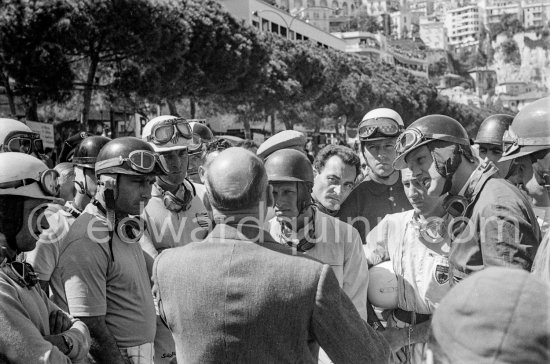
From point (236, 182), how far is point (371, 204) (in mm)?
2947

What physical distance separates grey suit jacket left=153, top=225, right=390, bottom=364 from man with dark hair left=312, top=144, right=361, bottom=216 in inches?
99.1

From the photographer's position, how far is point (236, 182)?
3186 mm

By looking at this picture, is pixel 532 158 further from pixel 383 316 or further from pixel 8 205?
pixel 8 205

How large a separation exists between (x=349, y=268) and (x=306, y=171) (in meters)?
0.70

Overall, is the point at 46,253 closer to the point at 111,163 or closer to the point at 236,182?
the point at 111,163

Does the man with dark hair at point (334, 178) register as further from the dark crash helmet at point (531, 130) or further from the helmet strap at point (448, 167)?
the dark crash helmet at point (531, 130)

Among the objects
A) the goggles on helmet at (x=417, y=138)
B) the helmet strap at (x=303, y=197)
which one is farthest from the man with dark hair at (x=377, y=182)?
the goggles on helmet at (x=417, y=138)

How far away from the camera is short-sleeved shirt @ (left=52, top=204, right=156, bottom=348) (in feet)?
13.7

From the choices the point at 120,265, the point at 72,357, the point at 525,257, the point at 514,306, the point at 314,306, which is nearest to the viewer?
the point at 514,306

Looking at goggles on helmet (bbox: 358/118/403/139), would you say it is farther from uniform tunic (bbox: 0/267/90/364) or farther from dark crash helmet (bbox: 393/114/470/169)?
uniform tunic (bbox: 0/267/90/364)

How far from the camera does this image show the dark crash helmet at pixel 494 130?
672 centimetres

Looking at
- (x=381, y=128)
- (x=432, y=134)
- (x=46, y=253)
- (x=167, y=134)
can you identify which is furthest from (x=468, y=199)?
(x=167, y=134)

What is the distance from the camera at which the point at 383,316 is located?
4926mm

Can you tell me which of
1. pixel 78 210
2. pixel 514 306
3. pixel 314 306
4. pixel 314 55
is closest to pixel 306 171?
pixel 314 306
